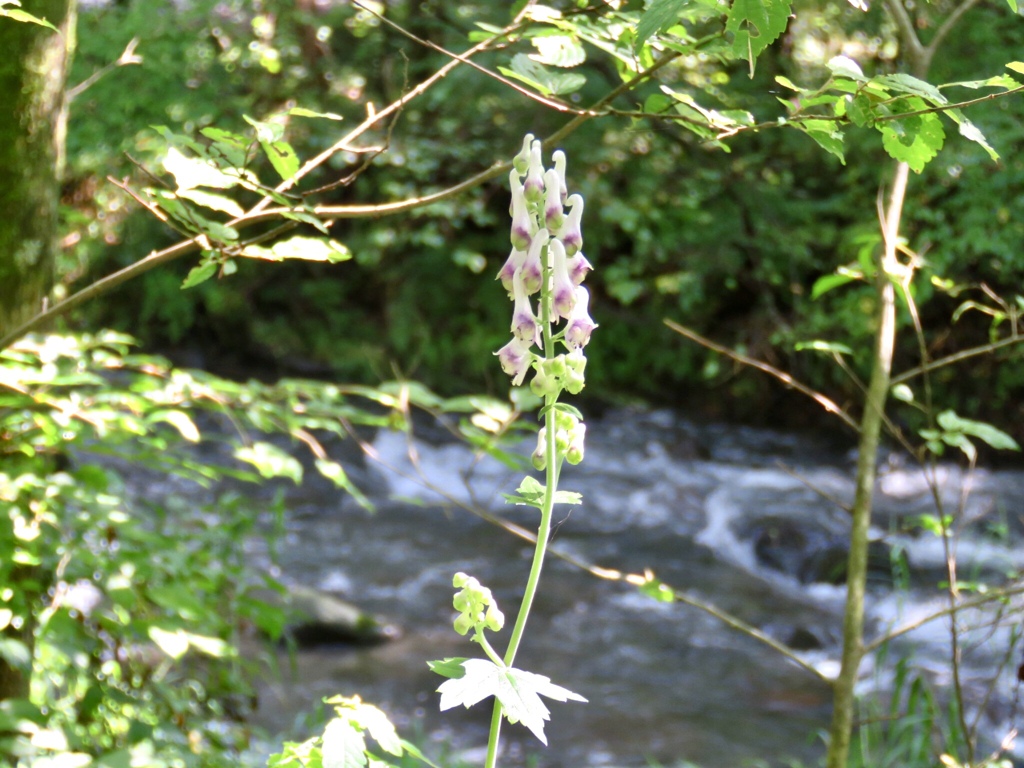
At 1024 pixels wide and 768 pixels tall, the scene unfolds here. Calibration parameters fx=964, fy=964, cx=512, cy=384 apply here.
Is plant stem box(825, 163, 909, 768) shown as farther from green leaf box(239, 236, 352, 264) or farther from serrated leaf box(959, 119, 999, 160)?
green leaf box(239, 236, 352, 264)

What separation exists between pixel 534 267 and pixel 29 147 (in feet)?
5.15

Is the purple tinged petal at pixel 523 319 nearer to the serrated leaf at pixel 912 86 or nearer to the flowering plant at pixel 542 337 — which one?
the flowering plant at pixel 542 337

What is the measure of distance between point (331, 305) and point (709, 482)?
12.9 feet

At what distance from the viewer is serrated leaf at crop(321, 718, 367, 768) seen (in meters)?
0.99

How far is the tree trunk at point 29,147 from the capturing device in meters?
2.01

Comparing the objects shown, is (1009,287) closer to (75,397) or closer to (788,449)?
(788,449)

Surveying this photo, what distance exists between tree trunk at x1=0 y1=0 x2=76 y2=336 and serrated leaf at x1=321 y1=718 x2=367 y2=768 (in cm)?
141

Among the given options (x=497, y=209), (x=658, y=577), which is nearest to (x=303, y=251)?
(x=658, y=577)

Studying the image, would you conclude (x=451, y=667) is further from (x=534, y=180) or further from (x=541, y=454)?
(x=534, y=180)

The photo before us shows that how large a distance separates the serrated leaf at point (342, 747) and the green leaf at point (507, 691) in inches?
8.0

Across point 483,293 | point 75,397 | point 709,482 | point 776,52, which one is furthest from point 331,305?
point 75,397

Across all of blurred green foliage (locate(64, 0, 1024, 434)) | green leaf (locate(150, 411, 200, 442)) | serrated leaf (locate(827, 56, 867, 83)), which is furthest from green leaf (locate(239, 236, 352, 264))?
blurred green foliage (locate(64, 0, 1024, 434))

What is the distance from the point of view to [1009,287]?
20.7ft

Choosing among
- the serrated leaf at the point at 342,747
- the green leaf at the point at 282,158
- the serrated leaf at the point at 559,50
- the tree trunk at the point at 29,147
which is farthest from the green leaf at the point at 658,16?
the tree trunk at the point at 29,147
